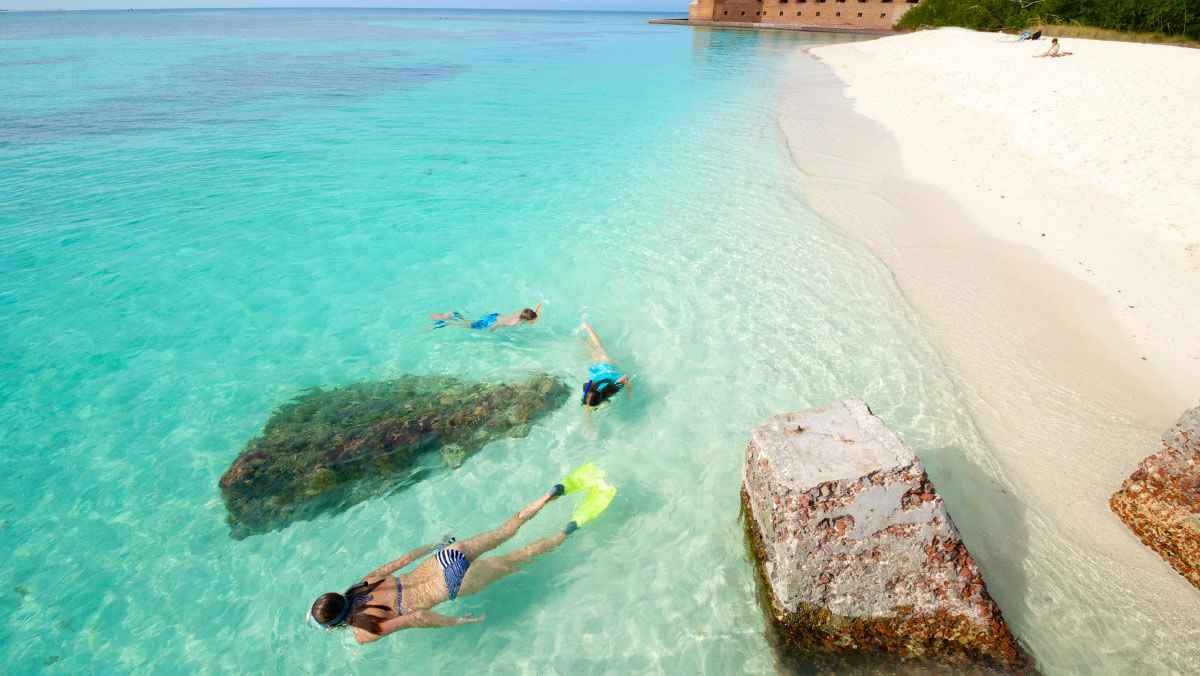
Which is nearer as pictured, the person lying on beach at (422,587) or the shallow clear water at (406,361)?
the person lying on beach at (422,587)

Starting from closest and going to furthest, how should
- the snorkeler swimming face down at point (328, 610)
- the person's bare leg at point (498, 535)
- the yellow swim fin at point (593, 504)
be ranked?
the snorkeler swimming face down at point (328, 610)
the person's bare leg at point (498, 535)
the yellow swim fin at point (593, 504)

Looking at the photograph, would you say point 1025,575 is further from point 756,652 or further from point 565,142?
point 565,142

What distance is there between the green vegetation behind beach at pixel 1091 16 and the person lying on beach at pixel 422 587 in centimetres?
4010

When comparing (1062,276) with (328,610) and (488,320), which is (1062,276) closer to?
(488,320)

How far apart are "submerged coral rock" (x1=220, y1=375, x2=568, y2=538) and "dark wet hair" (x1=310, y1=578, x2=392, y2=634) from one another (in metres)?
1.44

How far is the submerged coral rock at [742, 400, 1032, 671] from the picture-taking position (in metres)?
3.74

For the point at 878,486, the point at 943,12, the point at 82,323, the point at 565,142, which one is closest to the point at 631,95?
the point at 565,142

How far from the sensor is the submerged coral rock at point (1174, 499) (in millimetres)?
4141

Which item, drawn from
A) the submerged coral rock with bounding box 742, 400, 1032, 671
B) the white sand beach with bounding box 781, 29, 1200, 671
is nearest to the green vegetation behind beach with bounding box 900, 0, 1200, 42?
the white sand beach with bounding box 781, 29, 1200, 671

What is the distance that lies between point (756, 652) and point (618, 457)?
2410 millimetres

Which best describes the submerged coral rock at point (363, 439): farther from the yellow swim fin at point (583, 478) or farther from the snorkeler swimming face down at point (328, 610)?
the snorkeler swimming face down at point (328, 610)

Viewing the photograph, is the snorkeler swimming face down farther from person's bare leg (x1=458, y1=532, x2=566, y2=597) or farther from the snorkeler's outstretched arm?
person's bare leg (x1=458, y1=532, x2=566, y2=597)

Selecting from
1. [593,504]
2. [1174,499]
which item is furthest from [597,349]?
[1174,499]

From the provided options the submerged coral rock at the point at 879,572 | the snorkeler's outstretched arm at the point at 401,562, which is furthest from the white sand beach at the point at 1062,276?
the snorkeler's outstretched arm at the point at 401,562
